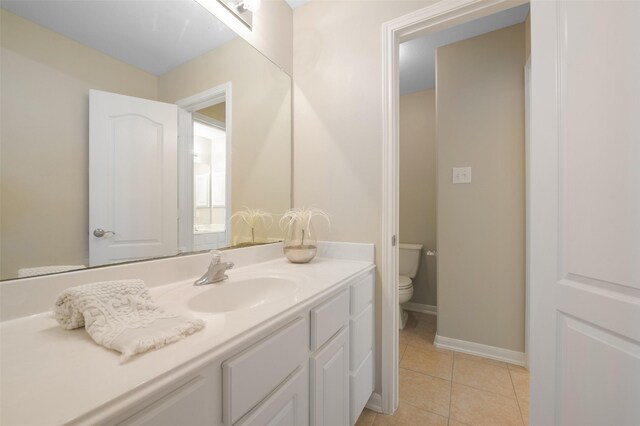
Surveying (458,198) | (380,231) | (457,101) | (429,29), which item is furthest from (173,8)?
(458,198)

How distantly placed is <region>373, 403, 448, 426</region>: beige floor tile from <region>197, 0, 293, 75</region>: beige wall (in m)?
2.00

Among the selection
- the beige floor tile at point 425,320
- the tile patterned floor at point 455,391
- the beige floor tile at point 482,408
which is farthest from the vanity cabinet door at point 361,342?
the beige floor tile at point 425,320

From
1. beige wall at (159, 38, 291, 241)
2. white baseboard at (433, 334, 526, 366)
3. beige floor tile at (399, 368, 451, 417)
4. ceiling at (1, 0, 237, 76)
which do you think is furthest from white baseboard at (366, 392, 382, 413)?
ceiling at (1, 0, 237, 76)

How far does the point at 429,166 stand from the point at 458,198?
0.85m

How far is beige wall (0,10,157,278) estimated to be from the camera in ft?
2.03

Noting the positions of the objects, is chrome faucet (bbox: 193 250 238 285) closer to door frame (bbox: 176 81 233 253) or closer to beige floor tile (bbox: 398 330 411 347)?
door frame (bbox: 176 81 233 253)

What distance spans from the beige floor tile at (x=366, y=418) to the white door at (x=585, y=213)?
0.72 metres

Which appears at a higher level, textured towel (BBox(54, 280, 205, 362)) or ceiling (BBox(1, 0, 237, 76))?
ceiling (BBox(1, 0, 237, 76))

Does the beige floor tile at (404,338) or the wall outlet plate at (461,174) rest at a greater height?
the wall outlet plate at (461,174)

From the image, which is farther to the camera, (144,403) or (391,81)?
(391,81)

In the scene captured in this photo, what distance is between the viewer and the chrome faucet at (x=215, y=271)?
941 millimetres

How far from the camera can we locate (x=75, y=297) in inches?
21.8

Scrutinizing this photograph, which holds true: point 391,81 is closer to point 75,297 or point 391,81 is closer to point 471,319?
point 75,297

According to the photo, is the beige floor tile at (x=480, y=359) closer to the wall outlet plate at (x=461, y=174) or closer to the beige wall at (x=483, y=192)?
the beige wall at (x=483, y=192)
